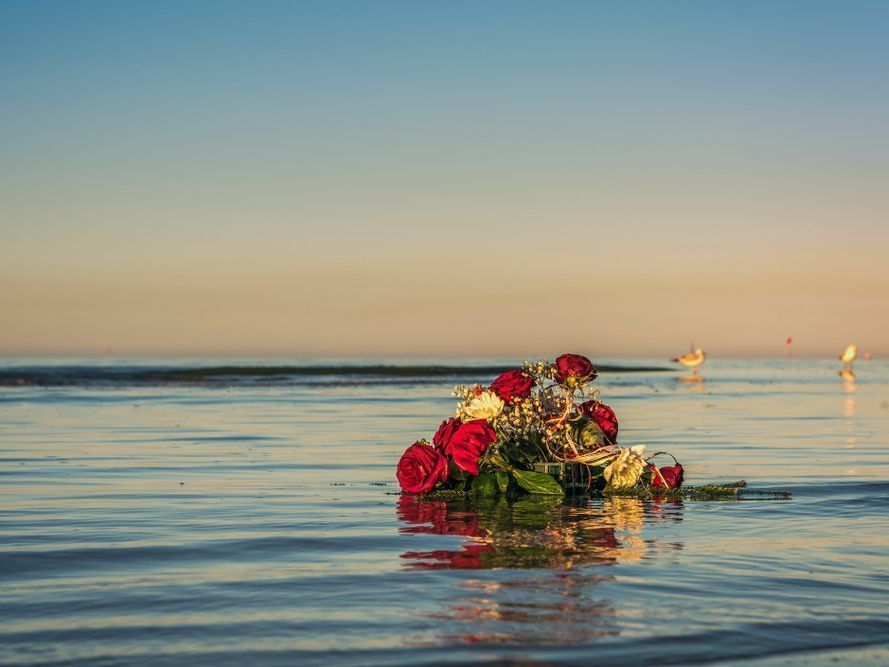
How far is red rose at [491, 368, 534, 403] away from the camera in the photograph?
1130cm

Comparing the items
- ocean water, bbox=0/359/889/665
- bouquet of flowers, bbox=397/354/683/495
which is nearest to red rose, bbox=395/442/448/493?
bouquet of flowers, bbox=397/354/683/495

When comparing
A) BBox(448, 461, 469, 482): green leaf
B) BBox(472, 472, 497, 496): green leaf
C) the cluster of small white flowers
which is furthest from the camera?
BBox(448, 461, 469, 482): green leaf

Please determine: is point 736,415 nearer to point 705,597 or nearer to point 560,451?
point 560,451

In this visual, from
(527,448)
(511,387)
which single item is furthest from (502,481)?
(511,387)

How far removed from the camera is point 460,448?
36.0 feet

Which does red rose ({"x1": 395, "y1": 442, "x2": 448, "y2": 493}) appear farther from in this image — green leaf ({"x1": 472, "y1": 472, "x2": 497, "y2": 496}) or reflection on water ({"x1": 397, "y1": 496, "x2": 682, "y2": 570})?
green leaf ({"x1": 472, "y1": 472, "x2": 497, "y2": 496})

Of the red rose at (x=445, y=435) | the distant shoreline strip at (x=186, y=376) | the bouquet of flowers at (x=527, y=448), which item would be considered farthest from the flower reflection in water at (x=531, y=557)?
the distant shoreline strip at (x=186, y=376)

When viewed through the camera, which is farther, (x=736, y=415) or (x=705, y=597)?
(x=736, y=415)

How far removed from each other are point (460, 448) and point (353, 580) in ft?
12.7

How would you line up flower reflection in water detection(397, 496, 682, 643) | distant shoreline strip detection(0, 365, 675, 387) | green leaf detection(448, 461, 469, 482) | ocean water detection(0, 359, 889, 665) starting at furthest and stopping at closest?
distant shoreline strip detection(0, 365, 675, 387), green leaf detection(448, 461, 469, 482), flower reflection in water detection(397, 496, 682, 643), ocean water detection(0, 359, 889, 665)

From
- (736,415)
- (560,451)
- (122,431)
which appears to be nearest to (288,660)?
(560,451)

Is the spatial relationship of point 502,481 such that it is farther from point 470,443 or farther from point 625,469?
point 625,469

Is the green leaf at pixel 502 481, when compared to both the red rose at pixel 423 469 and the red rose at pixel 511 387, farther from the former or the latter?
the red rose at pixel 511 387

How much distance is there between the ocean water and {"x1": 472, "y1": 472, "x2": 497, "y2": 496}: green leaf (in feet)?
1.26
